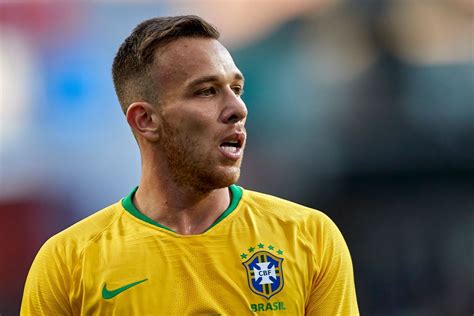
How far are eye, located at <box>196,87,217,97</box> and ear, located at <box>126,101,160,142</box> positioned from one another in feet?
0.65

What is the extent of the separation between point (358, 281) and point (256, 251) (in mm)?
3495

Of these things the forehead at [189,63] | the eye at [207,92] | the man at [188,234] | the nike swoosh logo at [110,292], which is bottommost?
the nike swoosh logo at [110,292]

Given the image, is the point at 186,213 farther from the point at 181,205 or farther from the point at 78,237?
the point at 78,237

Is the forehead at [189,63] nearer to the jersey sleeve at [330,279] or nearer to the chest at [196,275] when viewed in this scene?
the chest at [196,275]

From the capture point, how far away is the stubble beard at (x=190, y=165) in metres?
2.68

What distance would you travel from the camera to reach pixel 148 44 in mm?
2760

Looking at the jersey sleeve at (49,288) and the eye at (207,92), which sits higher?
the eye at (207,92)

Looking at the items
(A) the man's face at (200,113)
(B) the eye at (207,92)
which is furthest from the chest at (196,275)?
(B) the eye at (207,92)

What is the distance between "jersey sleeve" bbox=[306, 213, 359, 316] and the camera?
8.93ft

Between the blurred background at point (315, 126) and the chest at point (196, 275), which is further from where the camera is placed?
the blurred background at point (315, 126)

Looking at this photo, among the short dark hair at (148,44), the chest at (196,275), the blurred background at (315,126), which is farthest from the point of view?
the blurred background at (315,126)

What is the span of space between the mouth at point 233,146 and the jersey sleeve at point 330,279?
44cm

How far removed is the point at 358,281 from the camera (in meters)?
6.02

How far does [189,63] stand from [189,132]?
10.2 inches
